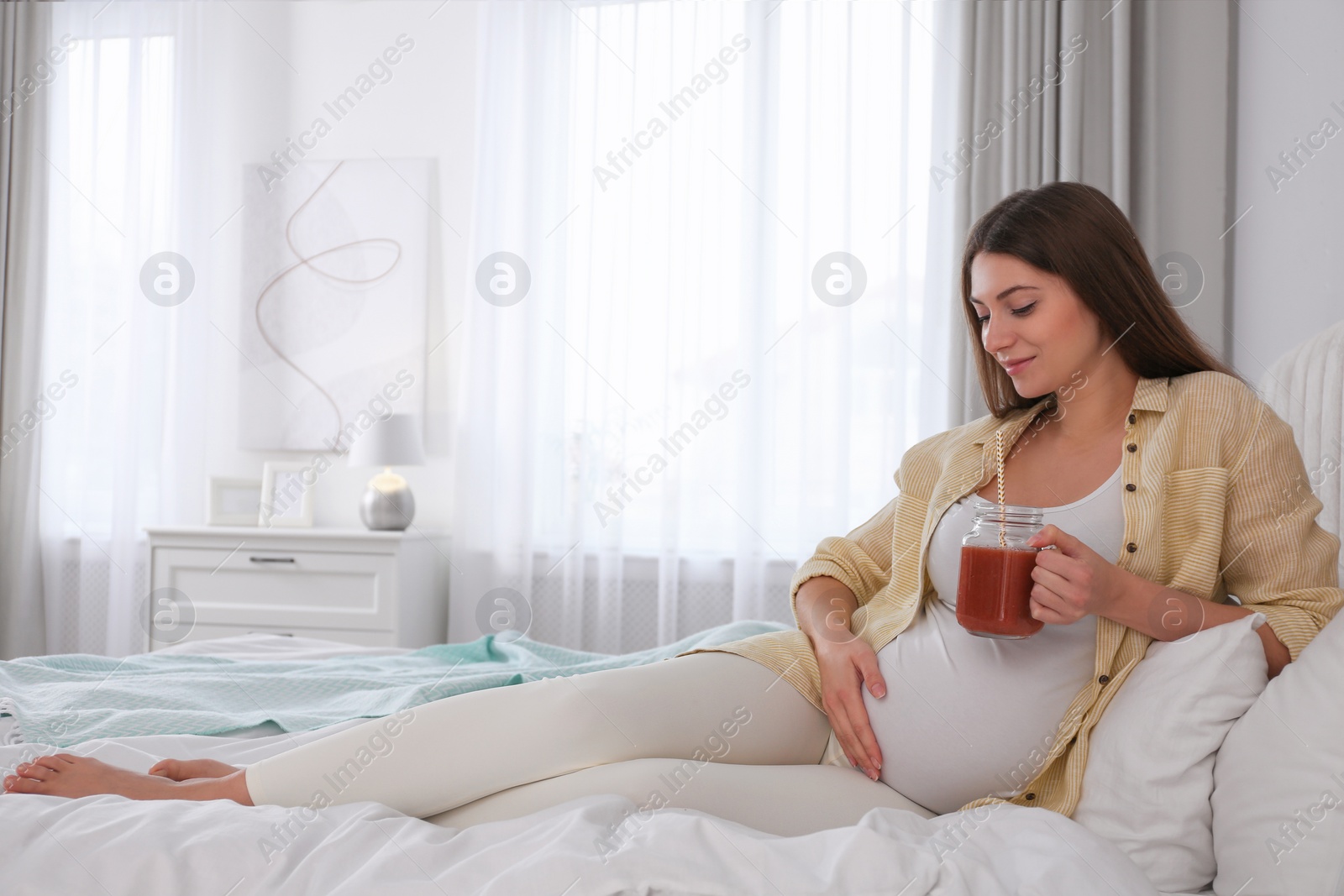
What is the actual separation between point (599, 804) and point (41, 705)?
974 mm

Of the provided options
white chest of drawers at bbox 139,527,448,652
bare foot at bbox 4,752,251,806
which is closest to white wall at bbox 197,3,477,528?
white chest of drawers at bbox 139,527,448,652

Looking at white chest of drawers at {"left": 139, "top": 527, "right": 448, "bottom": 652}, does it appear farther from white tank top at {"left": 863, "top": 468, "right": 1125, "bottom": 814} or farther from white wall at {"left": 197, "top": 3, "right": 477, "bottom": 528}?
white tank top at {"left": 863, "top": 468, "right": 1125, "bottom": 814}

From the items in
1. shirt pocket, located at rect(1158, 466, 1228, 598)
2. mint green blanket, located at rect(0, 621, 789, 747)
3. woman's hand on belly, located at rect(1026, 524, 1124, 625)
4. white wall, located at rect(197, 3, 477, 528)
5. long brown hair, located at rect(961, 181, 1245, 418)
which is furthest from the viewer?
white wall, located at rect(197, 3, 477, 528)

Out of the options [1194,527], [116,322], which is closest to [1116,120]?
[1194,527]

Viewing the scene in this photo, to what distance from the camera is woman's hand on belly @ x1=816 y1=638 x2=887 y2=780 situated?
1.18m

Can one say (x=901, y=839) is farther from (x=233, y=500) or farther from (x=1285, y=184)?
(x=233, y=500)

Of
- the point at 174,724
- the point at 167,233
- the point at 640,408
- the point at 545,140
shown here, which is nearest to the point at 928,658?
the point at 174,724

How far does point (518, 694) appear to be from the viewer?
3.48ft

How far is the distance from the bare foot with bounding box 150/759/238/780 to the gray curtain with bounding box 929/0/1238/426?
7.98ft

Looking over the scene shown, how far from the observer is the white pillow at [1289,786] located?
2.62ft

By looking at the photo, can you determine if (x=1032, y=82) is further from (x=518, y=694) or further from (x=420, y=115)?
(x=518, y=694)

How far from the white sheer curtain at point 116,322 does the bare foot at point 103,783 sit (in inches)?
117

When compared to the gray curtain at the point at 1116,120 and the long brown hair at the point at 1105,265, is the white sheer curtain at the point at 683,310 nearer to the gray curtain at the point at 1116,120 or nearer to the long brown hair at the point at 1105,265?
the gray curtain at the point at 1116,120

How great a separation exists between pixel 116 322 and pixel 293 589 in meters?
1.47
